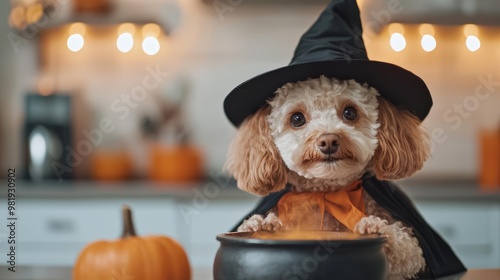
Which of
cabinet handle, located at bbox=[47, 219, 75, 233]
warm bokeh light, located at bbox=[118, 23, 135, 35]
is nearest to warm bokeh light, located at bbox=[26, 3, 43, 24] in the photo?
warm bokeh light, located at bbox=[118, 23, 135, 35]

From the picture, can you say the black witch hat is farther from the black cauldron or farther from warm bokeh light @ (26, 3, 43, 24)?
warm bokeh light @ (26, 3, 43, 24)

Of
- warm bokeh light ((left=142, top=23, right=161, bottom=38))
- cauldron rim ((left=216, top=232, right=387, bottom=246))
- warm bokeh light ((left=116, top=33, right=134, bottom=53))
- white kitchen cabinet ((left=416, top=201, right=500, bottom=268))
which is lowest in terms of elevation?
white kitchen cabinet ((left=416, top=201, right=500, bottom=268))

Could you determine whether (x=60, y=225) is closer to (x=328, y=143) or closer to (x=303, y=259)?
(x=328, y=143)

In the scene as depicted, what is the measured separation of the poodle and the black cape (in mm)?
15

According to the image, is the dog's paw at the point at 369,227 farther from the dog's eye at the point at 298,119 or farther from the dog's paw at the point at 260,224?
the dog's eye at the point at 298,119

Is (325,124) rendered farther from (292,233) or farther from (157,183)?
(157,183)

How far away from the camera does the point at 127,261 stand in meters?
1.15

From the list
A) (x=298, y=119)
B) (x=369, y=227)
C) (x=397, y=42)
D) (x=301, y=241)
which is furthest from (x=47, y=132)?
(x=301, y=241)

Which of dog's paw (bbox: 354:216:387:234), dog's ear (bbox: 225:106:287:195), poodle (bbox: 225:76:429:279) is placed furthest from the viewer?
dog's ear (bbox: 225:106:287:195)

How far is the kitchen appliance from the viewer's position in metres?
3.29

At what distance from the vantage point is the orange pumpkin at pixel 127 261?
115cm

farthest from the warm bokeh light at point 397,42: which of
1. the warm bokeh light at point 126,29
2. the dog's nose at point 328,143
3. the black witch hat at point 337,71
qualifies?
the dog's nose at point 328,143

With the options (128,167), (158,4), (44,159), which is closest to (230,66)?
(158,4)

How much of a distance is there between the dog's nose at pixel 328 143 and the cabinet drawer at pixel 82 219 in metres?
1.89
